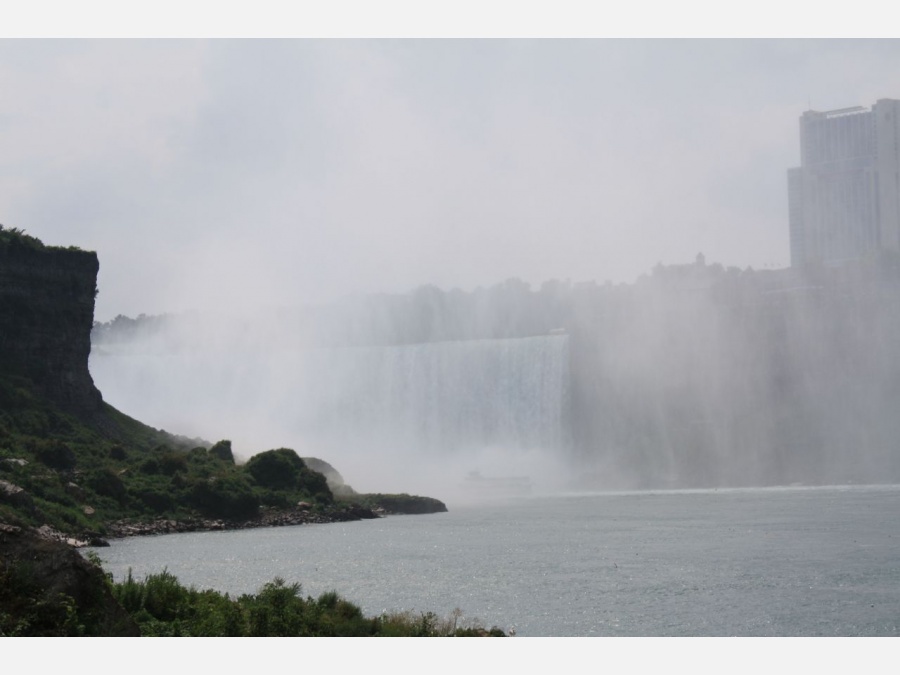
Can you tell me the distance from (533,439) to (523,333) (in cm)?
4646

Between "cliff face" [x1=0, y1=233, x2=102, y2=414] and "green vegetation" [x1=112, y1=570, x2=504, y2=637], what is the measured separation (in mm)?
53574

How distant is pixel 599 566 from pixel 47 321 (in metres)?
48.1

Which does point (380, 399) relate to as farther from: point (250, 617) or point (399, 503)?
point (250, 617)

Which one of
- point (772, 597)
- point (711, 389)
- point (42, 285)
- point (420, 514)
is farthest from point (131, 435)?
point (711, 389)

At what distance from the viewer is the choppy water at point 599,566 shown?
2730 cm

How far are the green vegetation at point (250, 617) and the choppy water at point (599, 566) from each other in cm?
521

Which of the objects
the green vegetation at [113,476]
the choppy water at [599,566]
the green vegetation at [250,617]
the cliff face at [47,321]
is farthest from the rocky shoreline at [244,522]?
the green vegetation at [250,617]

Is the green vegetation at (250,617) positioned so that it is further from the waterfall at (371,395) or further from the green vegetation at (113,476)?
the waterfall at (371,395)

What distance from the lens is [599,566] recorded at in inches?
1487

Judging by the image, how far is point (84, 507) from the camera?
5500 cm

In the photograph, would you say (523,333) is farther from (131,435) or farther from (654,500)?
(131,435)

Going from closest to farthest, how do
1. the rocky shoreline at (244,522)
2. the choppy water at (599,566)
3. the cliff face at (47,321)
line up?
the choppy water at (599,566), the rocky shoreline at (244,522), the cliff face at (47,321)

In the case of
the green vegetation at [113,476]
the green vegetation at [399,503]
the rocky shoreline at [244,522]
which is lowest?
the rocky shoreline at [244,522]

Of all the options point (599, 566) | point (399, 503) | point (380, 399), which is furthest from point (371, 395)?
point (599, 566)
